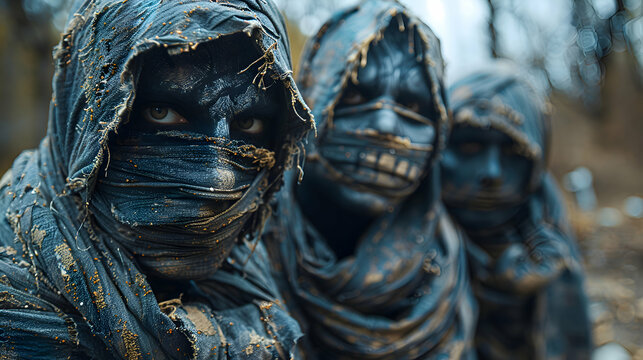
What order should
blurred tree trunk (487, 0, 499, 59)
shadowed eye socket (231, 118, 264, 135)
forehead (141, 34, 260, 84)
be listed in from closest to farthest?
forehead (141, 34, 260, 84) < shadowed eye socket (231, 118, 264, 135) < blurred tree trunk (487, 0, 499, 59)

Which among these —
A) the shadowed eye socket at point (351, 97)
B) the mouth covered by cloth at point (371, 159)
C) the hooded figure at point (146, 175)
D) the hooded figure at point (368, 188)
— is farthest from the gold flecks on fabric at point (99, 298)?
the shadowed eye socket at point (351, 97)

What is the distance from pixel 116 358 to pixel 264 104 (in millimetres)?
589

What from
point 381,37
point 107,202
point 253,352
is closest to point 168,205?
point 107,202

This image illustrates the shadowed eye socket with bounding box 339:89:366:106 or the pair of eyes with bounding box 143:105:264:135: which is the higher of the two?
the pair of eyes with bounding box 143:105:264:135

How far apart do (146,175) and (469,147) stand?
4.97ft

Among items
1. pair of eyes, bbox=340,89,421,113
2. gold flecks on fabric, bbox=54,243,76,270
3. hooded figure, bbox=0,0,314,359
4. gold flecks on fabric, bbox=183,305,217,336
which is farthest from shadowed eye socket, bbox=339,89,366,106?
gold flecks on fabric, bbox=54,243,76,270

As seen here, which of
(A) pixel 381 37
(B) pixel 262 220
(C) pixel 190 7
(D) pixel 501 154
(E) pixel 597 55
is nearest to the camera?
(C) pixel 190 7

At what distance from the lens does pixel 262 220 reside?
51.6 inches

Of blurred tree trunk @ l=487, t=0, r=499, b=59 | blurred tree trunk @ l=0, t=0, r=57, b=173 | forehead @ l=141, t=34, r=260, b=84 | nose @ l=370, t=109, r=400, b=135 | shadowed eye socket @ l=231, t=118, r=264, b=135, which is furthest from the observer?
blurred tree trunk @ l=487, t=0, r=499, b=59

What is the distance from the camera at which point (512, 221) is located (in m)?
2.48

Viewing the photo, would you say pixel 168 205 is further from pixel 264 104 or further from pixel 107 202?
pixel 264 104

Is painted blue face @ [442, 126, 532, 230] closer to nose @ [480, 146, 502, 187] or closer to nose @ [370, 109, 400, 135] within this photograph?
nose @ [480, 146, 502, 187]

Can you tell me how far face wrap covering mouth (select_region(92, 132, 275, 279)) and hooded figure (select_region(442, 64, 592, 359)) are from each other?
51.9 inches

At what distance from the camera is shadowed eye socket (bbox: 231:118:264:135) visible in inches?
45.1
